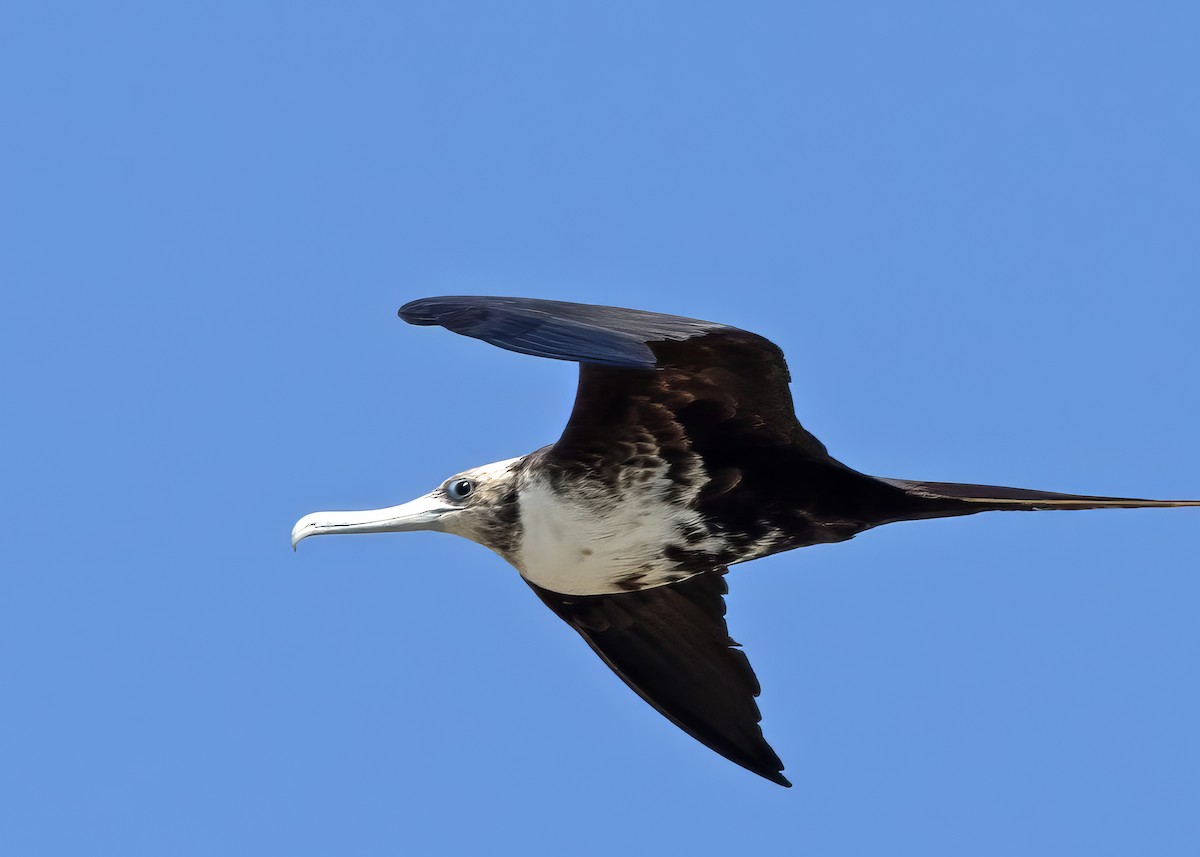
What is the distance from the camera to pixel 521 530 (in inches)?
316

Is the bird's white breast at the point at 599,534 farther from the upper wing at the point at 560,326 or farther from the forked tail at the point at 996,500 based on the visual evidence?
the upper wing at the point at 560,326

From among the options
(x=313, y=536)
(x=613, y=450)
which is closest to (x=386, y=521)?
(x=313, y=536)

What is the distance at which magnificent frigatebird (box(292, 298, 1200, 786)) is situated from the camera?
738 cm

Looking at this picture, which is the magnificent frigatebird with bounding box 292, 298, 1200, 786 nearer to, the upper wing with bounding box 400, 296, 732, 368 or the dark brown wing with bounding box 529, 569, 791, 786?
the upper wing with bounding box 400, 296, 732, 368

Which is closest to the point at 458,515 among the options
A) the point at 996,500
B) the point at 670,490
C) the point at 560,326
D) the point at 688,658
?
the point at 670,490

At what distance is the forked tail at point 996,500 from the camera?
7557mm

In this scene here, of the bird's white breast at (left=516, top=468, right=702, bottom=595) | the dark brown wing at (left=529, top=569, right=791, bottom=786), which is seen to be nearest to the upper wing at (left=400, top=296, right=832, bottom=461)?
the bird's white breast at (left=516, top=468, right=702, bottom=595)

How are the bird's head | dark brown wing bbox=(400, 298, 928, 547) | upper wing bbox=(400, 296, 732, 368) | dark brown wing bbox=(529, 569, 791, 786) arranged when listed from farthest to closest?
dark brown wing bbox=(529, 569, 791, 786), the bird's head, dark brown wing bbox=(400, 298, 928, 547), upper wing bbox=(400, 296, 732, 368)

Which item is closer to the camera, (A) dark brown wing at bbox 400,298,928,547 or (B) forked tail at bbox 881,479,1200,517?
(A) dark brown wing at bbox 400,298,928,547

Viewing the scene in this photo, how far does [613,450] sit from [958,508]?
1353mm

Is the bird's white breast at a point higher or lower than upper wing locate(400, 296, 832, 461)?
lower

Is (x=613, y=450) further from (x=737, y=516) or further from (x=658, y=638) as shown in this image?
(x=658, y=638)

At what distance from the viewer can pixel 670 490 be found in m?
7.75

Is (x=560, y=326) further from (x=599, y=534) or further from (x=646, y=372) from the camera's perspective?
(x=599, y=534)
